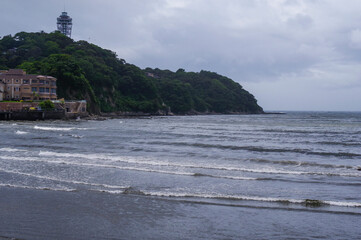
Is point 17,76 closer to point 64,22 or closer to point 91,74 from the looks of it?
point 91,74

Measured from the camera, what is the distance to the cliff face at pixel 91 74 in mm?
94444

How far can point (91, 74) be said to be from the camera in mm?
112062

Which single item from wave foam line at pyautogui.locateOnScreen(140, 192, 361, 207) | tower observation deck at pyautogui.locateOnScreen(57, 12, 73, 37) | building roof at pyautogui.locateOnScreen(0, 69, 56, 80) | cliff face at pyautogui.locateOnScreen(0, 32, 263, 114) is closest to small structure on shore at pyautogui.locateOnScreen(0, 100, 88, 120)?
building roof at pyautogui.locateOnScreen(0, 69, 56, 80)

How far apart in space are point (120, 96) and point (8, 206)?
118 metres

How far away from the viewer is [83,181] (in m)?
14.4

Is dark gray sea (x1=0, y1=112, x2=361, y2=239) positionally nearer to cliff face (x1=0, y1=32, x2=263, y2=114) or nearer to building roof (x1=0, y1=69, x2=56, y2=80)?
building roof (x1=0, y1=69, x2=56, y2=80)

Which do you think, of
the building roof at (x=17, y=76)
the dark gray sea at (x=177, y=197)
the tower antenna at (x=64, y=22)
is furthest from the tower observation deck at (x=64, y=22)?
the dark gray sea at (x=177, y=197)

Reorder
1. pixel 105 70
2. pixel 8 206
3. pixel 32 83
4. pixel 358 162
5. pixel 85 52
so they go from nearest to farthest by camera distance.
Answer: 1. pixel 8 206
2. pixel 358 162
3. pixel 32 83
4. pixel 105 70
5. pixel 85 52

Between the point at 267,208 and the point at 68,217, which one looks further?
the point at 267,208

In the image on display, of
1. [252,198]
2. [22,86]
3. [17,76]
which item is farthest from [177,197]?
[17,76]

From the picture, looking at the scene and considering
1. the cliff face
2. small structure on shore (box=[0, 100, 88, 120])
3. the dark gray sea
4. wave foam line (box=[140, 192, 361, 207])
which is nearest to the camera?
the dark gray sea

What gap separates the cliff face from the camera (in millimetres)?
94444

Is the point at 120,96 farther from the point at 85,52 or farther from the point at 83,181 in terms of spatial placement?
the point at 83,181

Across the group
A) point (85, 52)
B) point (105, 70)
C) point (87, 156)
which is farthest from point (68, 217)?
point (85, 52)
